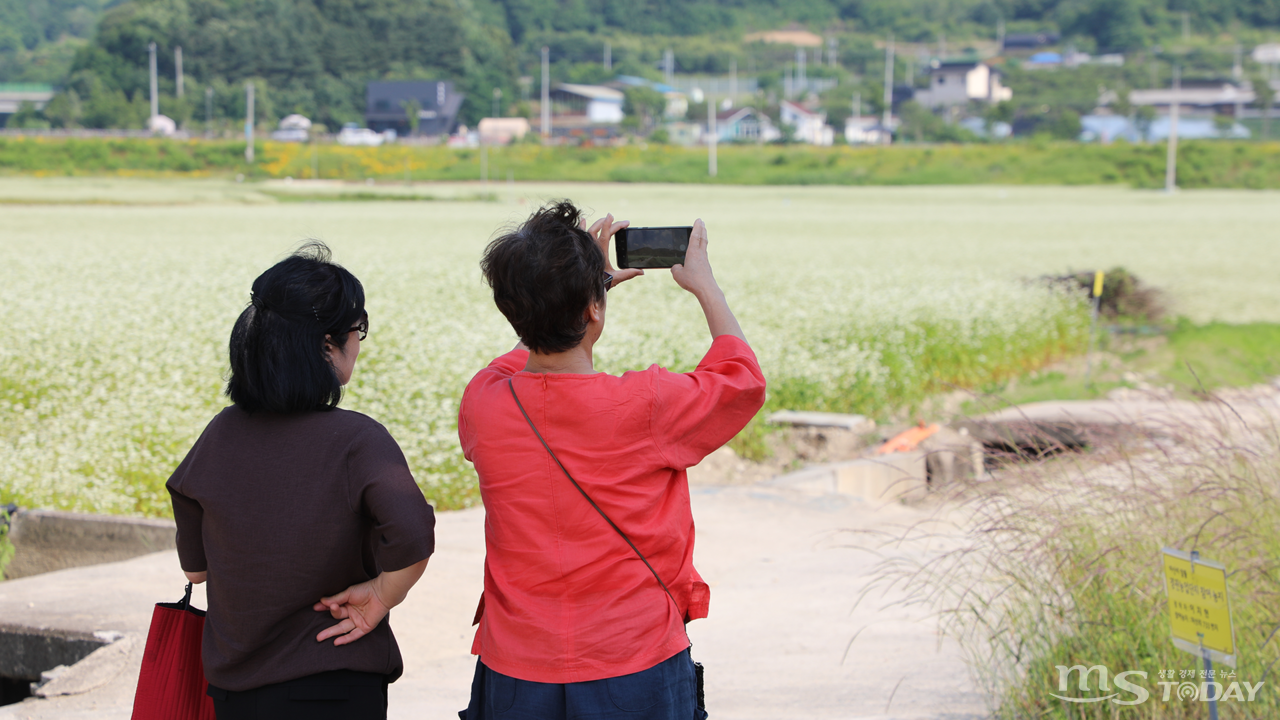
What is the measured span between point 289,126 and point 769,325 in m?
76.5

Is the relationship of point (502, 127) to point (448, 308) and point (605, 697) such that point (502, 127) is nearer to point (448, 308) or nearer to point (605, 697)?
point (448, 308)

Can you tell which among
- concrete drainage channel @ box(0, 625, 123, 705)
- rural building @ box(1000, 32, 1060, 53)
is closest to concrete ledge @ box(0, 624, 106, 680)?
concrete drainage channel @ box(0, 625, 123, 705)

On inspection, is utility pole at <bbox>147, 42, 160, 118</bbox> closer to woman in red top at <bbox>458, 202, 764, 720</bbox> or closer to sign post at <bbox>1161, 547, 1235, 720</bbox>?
woman in red top at <bbox>458, 202, 764, 720</bbox>

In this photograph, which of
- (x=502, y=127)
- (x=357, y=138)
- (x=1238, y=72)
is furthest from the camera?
(x=1238, y=72)

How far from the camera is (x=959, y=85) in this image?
399 feet

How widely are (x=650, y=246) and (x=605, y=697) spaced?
32.4 inches

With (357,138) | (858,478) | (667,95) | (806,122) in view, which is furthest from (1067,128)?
(858,478)

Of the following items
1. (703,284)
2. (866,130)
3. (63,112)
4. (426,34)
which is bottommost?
(703,284)

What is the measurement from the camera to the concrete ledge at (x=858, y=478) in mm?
6902

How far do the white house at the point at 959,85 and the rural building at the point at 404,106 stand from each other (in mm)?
55257

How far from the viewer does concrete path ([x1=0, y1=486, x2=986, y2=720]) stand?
336 centimetres

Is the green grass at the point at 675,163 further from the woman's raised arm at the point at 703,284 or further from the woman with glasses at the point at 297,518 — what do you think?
the woman with glasses at the point at 297,518

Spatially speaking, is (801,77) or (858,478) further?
(801,77)

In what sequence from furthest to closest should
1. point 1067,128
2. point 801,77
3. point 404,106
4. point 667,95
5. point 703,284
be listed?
point 801,77
point 667,95
point 404,106
point 1067,128
point 703,284
